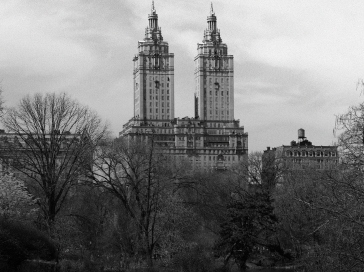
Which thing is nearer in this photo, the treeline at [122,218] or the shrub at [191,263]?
the shrub at [191,263]

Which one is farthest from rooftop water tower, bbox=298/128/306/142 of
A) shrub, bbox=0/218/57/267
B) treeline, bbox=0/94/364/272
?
shrub, bbox=0/218/57/267

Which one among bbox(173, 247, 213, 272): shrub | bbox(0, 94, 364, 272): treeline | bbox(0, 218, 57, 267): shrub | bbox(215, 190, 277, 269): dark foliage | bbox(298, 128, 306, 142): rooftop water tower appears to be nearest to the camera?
bbox(0, 218, 57, 267): shrub

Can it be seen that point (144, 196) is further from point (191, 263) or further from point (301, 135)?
point (301, 135)

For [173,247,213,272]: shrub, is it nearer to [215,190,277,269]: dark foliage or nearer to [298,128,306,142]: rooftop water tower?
[215,190,277,269]: dark foliage

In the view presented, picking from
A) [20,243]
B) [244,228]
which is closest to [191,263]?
[244,228]

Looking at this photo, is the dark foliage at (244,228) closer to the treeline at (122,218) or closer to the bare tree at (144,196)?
the treeline at (122,218)

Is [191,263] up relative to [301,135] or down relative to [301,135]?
down

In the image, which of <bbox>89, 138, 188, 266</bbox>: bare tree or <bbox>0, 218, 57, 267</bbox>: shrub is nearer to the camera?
<bbox>0, 218, 57, 267</bbox>: shrub

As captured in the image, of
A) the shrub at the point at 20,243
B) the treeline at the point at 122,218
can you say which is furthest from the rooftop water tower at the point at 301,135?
the shrub at the point at 20,243

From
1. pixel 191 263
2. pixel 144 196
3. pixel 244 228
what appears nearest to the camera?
pixel 191 263

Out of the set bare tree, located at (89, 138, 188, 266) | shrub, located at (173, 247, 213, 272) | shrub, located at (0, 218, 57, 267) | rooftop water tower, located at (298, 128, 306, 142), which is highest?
rooftop water tower, located at (298, 128, 306, 142)

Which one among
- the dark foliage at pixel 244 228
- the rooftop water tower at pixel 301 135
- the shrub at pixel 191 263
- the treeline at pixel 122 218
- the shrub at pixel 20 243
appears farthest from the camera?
the rooftop water tower at pixel 301 135

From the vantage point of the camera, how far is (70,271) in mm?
48031

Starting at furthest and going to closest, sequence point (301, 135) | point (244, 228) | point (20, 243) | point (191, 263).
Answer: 1. point (301, 135)
2. point (244, 228)
3. point (191, 263)
4. point (20, 243)
